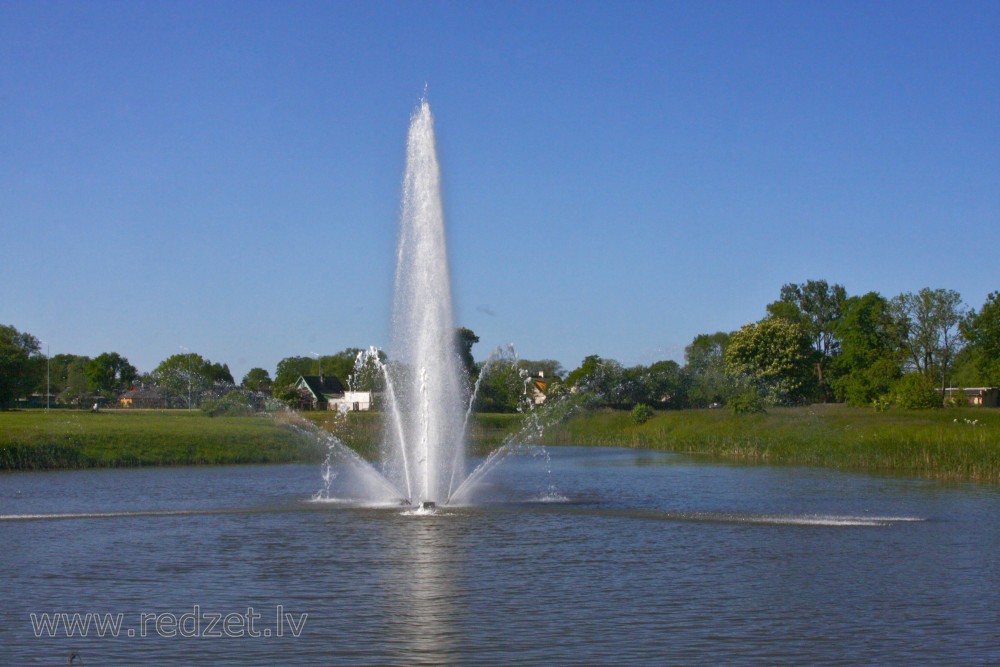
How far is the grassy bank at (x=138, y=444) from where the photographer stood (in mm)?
42688

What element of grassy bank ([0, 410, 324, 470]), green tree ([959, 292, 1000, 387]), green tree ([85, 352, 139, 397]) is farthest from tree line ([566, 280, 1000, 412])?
green tree ([85, 352, 139, 397])

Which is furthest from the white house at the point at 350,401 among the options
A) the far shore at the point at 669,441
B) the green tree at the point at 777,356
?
the far shore at the point at 669,441

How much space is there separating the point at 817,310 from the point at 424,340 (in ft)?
370

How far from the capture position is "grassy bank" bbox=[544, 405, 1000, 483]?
1513 inches

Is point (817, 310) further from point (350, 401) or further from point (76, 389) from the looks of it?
point (76, 389)

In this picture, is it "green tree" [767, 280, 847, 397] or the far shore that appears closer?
the far shore

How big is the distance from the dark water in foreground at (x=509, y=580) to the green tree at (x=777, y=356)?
72.6m

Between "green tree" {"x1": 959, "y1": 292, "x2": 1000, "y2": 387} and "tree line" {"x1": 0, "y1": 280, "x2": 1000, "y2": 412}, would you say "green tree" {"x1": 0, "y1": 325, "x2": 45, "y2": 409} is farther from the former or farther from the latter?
"green tree" {"x1": 959, "y1": 292, "x2": 1000, "y2": 387}

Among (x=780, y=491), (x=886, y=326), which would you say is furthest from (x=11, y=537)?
(x=886, y=326)

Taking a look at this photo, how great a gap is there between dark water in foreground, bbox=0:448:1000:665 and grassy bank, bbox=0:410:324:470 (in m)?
12.0

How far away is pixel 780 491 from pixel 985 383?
6828 cm

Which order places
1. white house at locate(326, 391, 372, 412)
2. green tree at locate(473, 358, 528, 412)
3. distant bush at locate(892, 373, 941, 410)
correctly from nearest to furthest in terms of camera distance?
distant bush at locate(892, 373, 941, 410) → green tree at locate(473, 358, 528, 412) → white house at locate(326, 391, 372, 412)

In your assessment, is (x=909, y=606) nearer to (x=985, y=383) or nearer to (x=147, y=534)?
(x=147, y=534)

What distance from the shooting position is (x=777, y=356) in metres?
104
